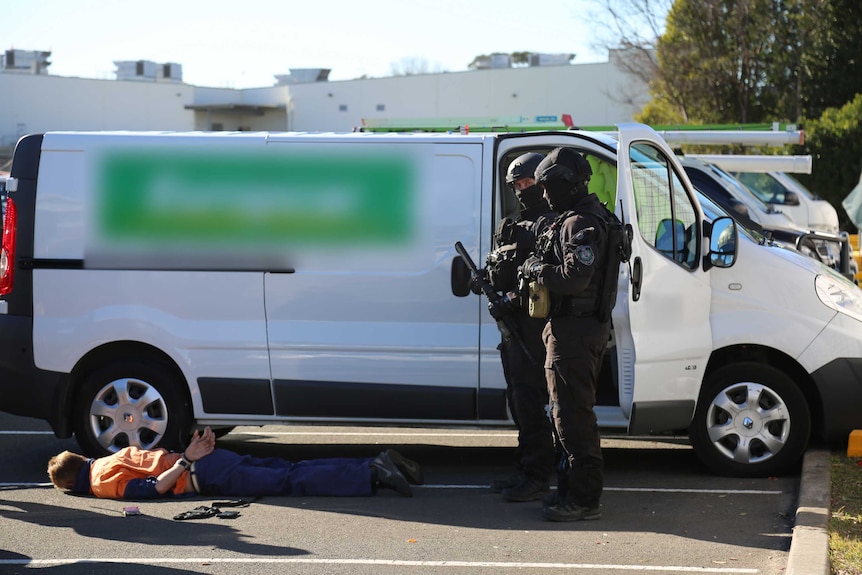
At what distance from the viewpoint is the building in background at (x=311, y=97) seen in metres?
48.4

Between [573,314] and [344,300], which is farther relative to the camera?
[344,300]

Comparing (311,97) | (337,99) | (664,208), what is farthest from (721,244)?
(311,97)

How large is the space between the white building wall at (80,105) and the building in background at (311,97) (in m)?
0.04

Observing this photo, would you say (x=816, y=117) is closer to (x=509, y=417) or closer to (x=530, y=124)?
(x=530, y=124)

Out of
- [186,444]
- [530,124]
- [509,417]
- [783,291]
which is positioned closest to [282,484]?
[186,444]

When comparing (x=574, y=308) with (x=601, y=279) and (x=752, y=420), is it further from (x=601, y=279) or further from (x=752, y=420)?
(x=752, y=420)

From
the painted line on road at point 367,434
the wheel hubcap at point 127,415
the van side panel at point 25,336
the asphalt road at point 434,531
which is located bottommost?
the painted line on road at point 367,434

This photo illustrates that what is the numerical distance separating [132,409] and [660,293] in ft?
11.5

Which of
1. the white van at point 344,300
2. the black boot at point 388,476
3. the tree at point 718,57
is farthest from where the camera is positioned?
the tree at point 718,57

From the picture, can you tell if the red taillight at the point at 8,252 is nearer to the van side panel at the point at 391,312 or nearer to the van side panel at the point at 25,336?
the van side panel at the point at 25,336

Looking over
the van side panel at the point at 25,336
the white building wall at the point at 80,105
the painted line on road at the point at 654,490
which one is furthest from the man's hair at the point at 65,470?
the white building wall at the point at 80,105

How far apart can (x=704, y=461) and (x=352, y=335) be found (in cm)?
237

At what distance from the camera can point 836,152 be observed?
25.5 meters

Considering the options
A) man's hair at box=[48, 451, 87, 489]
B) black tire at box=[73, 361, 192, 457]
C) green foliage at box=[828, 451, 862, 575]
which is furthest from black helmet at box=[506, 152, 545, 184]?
man's hair at box=[48, 451, 87, 489]
